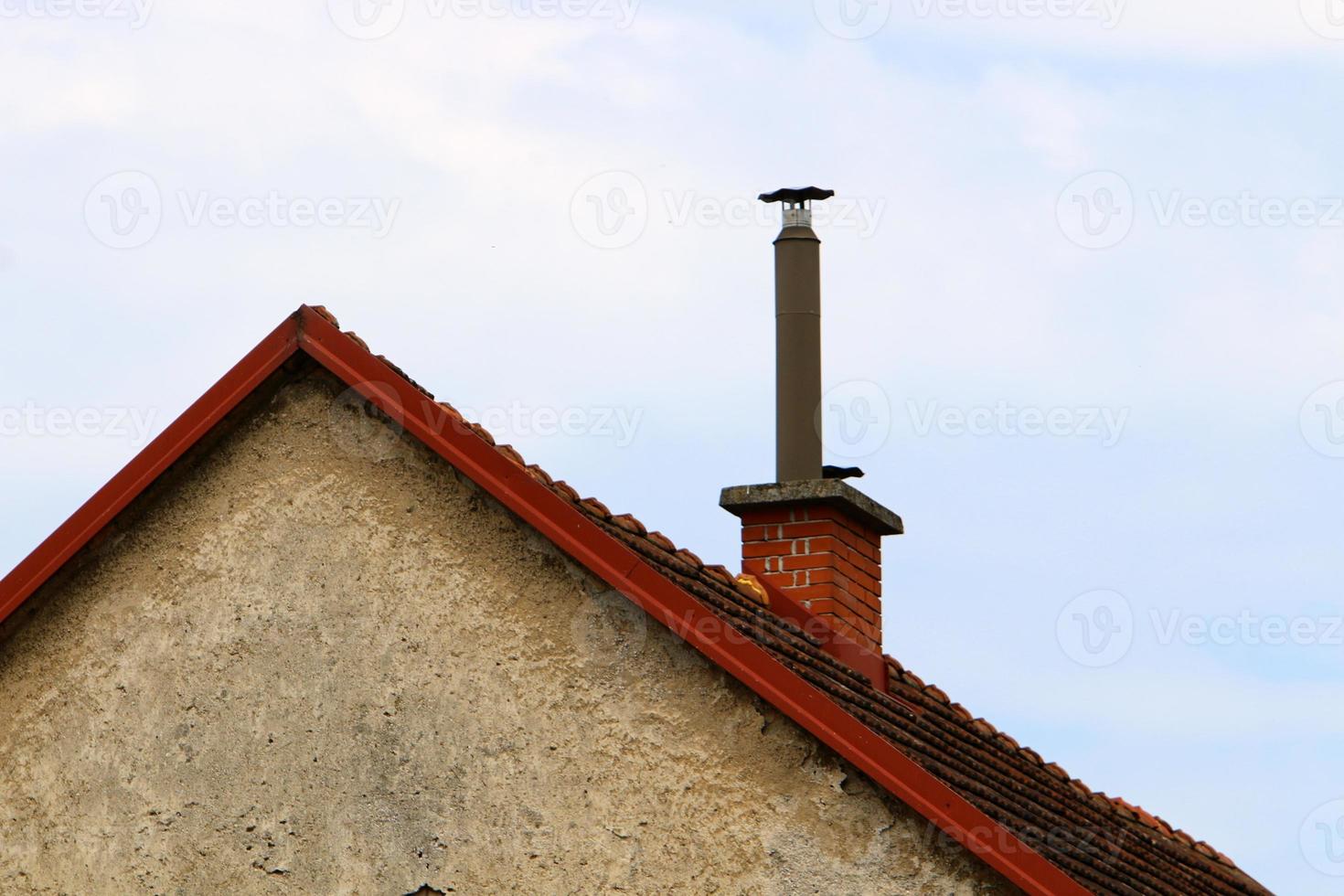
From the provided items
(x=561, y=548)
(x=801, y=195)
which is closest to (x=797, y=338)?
(x=801, y=195)

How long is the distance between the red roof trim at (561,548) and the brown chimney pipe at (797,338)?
4695 millimetres

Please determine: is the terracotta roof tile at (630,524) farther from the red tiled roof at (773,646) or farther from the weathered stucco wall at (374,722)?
the weathered stucco wall at (374,722)

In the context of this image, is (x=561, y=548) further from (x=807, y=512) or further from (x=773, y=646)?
(x=807, y=512)

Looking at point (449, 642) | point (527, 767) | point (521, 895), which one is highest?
point (449, 642)

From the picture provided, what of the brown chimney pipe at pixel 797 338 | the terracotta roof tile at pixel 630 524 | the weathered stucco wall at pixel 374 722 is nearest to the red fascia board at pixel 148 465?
the weathered stucco wall at pixel 374 722

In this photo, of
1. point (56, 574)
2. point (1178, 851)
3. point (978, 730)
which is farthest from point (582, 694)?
point (1178, 851)

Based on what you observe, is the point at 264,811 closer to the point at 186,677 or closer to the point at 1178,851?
the point at 186,677

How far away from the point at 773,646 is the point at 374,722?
5.38 feet

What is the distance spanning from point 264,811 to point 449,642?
0.97 meters

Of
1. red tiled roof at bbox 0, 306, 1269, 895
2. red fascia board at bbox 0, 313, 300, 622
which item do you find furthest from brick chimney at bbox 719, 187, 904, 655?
red fascia board at bbox 0, 313, 300, 622

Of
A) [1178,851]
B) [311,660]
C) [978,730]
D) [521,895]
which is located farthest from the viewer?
[1178,851]

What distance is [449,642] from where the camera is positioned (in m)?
7.96

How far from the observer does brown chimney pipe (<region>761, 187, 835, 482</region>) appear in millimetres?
12711

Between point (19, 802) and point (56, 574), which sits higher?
point (56, 574)
